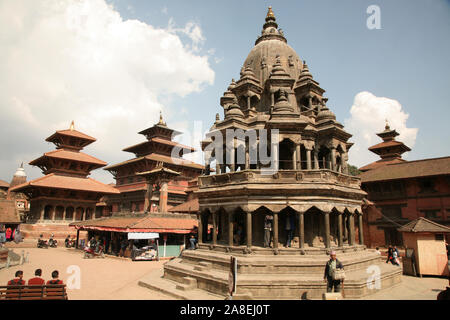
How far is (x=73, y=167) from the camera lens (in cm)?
4516

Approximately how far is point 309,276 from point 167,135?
42.5 meters

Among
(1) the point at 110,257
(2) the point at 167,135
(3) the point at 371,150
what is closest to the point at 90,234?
(1) the point at 110,257

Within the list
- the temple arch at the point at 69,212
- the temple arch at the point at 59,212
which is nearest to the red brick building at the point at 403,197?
the temple arch at the point at 69,212

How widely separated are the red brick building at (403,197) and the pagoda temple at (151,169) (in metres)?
26.6

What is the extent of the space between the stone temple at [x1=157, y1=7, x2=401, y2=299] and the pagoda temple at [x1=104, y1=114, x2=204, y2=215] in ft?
80.7

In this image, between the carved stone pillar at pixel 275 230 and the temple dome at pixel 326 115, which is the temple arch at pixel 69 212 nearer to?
the carved stone pillar at pixel 275 230

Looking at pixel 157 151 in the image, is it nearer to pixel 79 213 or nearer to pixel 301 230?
pixel 79 213

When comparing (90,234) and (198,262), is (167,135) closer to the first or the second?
(90,234)

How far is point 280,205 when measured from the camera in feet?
50.1

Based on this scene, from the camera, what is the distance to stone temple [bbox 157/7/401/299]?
13523mm

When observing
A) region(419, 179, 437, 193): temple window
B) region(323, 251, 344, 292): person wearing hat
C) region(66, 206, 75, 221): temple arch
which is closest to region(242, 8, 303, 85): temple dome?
region(323, 251, 344, 292): person wearing hat

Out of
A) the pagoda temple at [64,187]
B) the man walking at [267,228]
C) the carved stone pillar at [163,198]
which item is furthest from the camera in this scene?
the pagoda temple at [64,187]

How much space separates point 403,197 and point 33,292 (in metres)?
34.5

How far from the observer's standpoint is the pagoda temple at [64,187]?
38.7 metres
